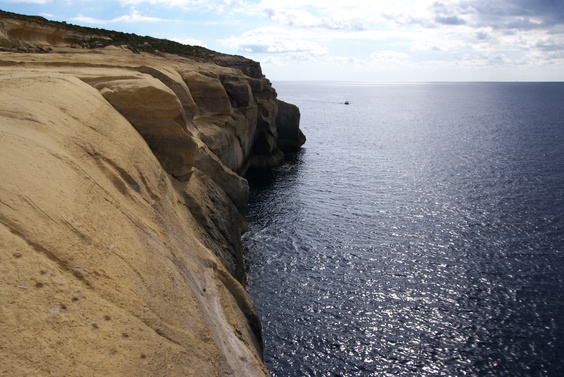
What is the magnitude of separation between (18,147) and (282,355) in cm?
1482

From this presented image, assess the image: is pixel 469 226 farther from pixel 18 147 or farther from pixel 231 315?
pixel 18 147

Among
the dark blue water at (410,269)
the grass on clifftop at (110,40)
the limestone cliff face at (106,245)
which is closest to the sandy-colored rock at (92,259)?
the limestone cliff face at (106,245)

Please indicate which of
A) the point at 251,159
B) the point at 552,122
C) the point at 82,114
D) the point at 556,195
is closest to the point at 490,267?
the point at 556,195

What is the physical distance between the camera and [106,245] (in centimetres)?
875

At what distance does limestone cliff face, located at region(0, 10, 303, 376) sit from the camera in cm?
654

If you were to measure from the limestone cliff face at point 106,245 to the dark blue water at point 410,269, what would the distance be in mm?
5925

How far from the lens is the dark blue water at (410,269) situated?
2008 centimetres

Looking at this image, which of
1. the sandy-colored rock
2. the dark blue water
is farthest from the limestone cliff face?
the dark blue water

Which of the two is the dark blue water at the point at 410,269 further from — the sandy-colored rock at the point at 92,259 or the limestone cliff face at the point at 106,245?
the sandy-colored rock at the point at 92,259

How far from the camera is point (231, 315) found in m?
13.8

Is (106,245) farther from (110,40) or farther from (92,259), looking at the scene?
(110,40)

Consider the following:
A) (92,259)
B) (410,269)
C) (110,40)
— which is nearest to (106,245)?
(92,259)

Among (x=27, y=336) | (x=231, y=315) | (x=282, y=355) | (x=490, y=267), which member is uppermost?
(x=27, y=336)

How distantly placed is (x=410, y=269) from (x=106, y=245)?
2218cm
